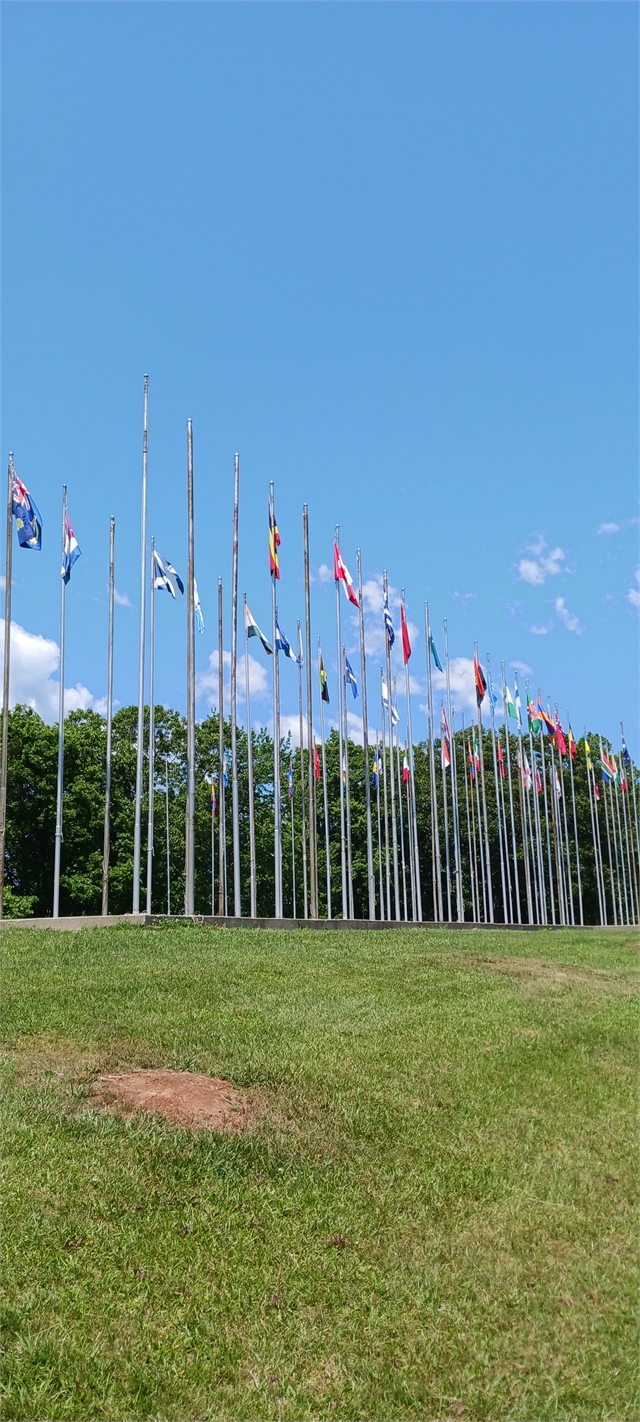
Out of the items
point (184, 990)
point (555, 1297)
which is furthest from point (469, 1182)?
point (184, 990)

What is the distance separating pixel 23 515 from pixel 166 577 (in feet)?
11.6

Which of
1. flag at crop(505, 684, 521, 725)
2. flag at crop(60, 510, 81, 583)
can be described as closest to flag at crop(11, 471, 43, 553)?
flag at crop(60, 510, 81, 583)

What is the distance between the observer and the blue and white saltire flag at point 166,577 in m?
24.4

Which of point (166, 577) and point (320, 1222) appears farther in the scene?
point (166, 577)

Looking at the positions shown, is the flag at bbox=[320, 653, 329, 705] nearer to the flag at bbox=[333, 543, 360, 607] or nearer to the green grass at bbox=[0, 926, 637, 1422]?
the flag at bbox=[333, 543, 360, 607]

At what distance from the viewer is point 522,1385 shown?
496cm

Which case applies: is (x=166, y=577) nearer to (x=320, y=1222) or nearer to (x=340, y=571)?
(x=340, y=571)

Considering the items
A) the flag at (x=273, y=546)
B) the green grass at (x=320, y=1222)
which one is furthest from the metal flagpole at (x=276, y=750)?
the green grass at (x=320, y=1222)

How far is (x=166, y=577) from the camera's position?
24.5 m

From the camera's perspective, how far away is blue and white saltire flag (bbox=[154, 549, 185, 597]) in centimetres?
2436

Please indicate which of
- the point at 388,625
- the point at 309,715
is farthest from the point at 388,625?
the point at 309,715

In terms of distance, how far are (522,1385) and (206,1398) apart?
1.48m

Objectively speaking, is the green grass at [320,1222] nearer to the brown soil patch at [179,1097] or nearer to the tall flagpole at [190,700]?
the brown soil patch at [179,1097]

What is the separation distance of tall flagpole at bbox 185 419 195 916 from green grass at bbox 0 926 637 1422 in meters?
10.1
